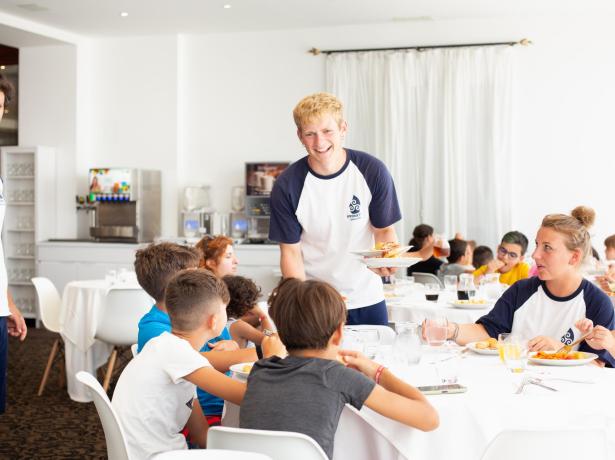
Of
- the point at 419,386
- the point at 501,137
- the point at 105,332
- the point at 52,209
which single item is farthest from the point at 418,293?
the point at 52,209

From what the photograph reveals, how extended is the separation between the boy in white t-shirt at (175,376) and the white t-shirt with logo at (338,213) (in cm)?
78

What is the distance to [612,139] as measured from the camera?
8883 millimetres

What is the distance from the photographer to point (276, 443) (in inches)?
72.4

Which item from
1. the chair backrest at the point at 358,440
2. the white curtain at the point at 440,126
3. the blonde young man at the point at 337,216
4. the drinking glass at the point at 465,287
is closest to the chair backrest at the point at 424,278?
the drinking glass at the point at 465,287

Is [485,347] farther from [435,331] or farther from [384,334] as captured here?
[384,334]

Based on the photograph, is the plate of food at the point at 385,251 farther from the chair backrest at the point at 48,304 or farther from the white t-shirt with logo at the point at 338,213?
the chair backrest at the point at 48,304

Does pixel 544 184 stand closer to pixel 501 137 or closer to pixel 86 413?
pixel 501 137

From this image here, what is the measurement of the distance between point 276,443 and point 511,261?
424 centimetres

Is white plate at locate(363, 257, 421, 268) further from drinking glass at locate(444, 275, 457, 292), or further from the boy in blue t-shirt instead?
drinking glass at locate(444, 275, 457, 292)

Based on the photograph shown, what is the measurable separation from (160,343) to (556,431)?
126 centimetres

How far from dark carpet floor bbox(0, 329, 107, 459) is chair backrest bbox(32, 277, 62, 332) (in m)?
0.51

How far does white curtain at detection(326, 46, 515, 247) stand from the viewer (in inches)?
355

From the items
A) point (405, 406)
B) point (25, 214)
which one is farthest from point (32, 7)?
point (405, 406)

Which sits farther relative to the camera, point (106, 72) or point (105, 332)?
point (106, 72)
